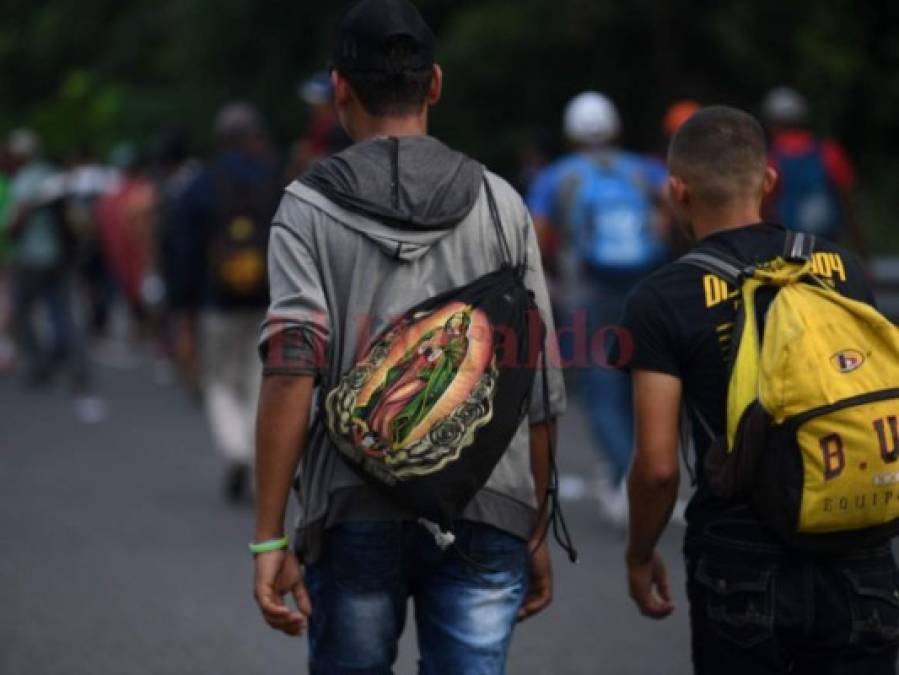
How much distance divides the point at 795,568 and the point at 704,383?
40cm

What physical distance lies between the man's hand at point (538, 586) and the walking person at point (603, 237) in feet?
15.9

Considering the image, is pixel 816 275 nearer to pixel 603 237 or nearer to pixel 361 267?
pixel 361 267

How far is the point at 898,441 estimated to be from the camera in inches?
156

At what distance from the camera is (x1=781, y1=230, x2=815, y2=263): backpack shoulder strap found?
13.4 feet

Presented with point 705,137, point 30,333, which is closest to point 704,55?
point 30,333

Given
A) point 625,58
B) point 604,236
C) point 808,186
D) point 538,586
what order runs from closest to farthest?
point 538,586, point 604,236, point 808,186, point 625,58

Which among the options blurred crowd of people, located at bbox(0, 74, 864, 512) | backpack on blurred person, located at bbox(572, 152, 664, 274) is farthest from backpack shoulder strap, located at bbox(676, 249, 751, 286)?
backpack on blurred person, located at bbox(572, 152, 664, 274)

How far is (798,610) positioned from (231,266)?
6.21m

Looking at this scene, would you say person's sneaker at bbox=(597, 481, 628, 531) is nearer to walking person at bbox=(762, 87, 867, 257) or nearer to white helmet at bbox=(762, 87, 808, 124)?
walking person at bbox=(762, 87, 867, 257)

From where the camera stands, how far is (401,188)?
4004mm

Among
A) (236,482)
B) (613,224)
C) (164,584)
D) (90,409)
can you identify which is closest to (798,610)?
(164,584)

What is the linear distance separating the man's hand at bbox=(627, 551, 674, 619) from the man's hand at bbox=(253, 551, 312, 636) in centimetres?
75

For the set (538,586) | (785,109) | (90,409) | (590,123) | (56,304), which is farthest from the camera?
(56,304)

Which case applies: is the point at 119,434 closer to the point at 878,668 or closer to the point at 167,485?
the point at 167,485
